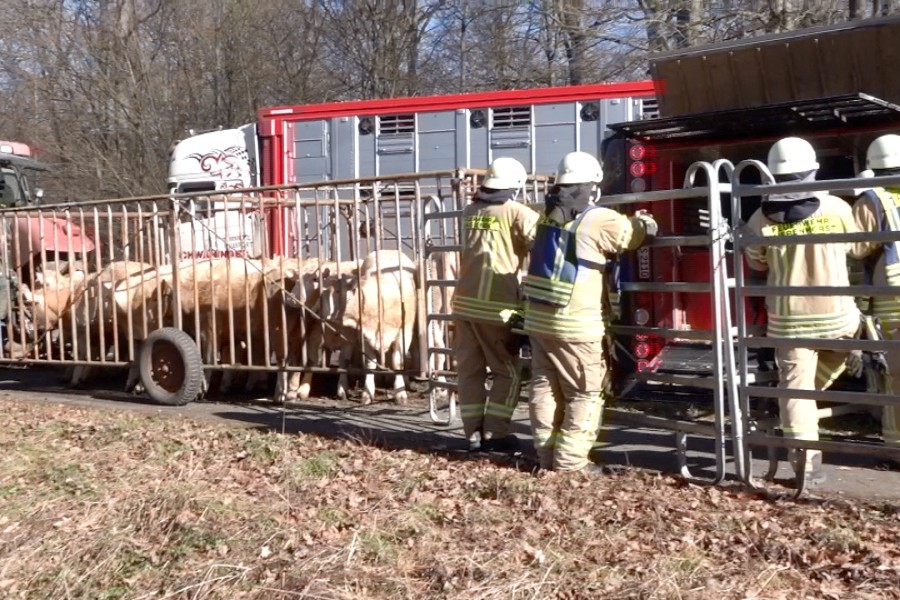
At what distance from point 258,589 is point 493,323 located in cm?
300

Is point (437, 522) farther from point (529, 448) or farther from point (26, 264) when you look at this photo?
point (26, 264)

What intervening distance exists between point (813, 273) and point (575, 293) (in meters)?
1.39

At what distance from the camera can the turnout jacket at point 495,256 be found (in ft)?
25.3

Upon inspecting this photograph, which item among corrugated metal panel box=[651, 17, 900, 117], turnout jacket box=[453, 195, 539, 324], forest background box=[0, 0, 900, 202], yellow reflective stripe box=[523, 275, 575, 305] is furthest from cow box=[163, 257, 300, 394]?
forest background box=[0, 0, 900, 202]

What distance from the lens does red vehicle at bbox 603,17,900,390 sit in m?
8.13

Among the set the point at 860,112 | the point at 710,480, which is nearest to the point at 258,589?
the point at 710,480

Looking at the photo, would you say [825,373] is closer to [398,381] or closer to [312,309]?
[398,381]

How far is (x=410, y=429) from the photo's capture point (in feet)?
30.1

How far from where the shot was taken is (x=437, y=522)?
614 centimetres

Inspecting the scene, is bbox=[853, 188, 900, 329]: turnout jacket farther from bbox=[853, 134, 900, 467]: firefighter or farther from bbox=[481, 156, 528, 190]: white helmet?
bbox=[481, 156, 528, 190]: white helmet

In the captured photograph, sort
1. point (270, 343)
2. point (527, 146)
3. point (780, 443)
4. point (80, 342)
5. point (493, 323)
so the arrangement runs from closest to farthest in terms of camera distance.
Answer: point (780, 443), point (493, 323), point (270, 343), point (80, 342), point (527, 146)

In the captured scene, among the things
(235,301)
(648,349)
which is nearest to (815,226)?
(648,349)

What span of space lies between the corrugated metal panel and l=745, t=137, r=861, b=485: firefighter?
283 centimetres

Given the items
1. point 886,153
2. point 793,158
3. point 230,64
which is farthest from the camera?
point 230,64
